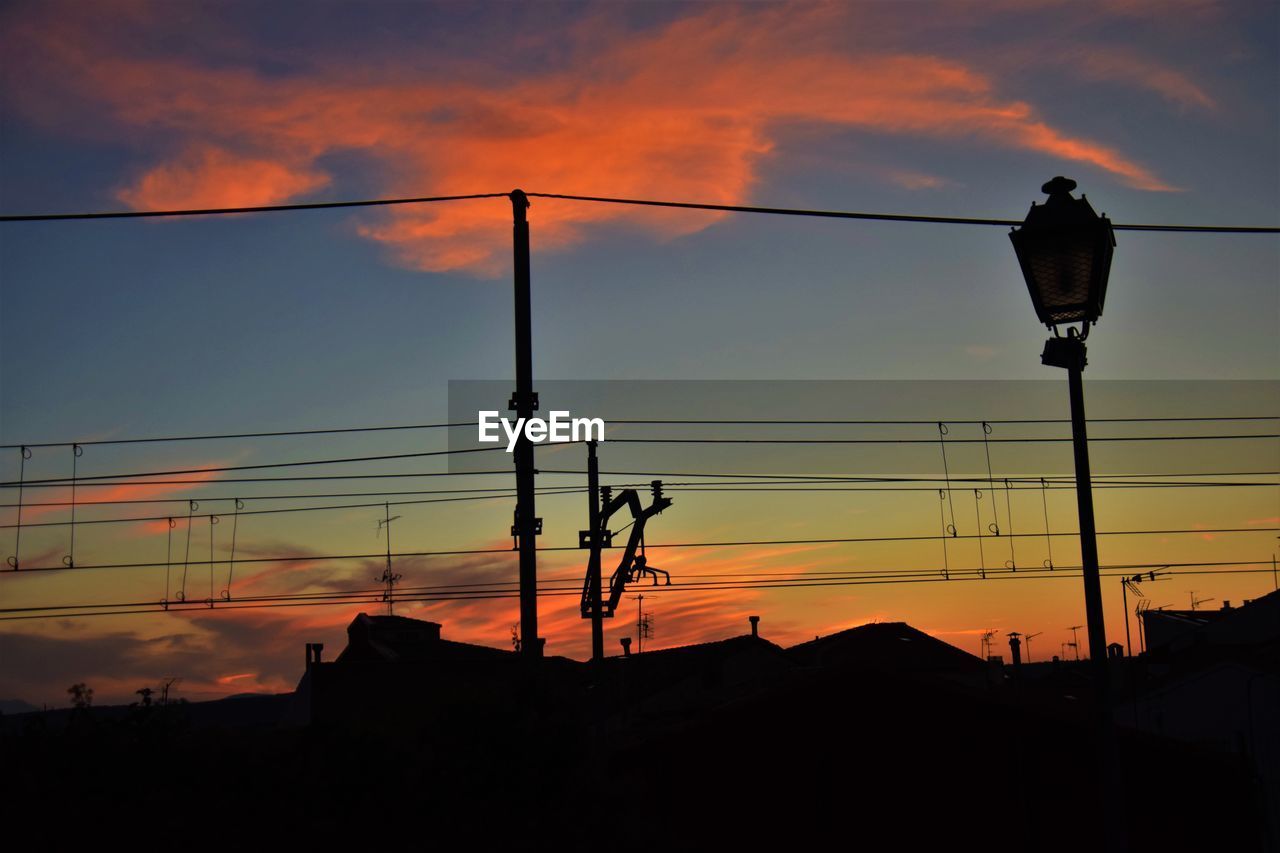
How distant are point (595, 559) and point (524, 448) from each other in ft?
49.4

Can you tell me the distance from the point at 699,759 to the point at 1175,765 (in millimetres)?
11527

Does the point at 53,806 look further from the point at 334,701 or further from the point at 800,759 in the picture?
the point at 334,701

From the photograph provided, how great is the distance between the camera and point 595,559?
32500 mm

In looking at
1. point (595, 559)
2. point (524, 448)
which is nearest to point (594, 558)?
point (595, 559)

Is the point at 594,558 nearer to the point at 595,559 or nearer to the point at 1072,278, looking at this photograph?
the point at 595,559

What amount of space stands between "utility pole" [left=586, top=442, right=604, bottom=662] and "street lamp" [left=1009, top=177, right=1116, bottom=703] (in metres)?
19.8

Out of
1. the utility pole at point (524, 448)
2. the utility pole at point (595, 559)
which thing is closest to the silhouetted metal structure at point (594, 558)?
the utility pole at point (595, 559)

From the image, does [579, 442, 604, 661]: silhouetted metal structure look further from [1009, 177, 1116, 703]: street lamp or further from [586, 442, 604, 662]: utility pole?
[1009, 177, 1116, 703]: street lamp

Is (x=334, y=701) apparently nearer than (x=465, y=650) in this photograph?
Yes

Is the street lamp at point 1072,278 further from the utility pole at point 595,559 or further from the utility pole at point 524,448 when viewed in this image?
the utility pole at point 595,559

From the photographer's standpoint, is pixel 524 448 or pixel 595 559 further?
pixel 595 559

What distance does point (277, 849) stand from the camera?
37.3 ft

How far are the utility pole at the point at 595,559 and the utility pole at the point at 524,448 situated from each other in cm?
1164

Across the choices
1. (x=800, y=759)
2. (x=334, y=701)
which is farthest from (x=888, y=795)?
(x=334, y=701)
